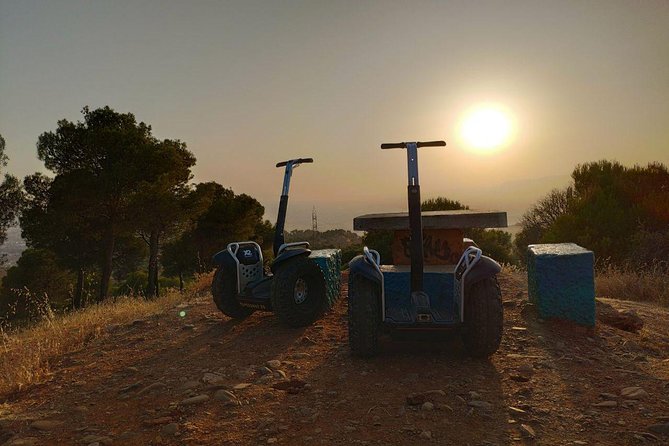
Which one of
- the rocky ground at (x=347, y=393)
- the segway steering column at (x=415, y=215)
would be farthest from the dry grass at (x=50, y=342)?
the segway steering column at (x=415, y=215)

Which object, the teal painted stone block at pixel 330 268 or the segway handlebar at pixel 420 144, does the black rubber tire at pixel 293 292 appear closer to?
the teal painted stone block at pixel 330 268

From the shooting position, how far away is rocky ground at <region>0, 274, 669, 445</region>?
3.50m

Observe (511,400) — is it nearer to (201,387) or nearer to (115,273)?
(201,387)

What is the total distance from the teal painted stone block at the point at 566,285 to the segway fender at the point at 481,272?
232 centimetres

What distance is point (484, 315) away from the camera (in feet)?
15.6

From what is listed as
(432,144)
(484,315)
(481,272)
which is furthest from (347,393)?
(432,144)

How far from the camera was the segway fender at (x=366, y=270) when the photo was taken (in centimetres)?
484

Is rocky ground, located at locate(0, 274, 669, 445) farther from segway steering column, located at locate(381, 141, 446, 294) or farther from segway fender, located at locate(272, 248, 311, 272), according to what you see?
segway fender, located at locate(272, 248, 311, 272)

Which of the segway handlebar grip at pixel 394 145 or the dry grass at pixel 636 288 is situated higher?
the segway handlebar grip at pixel 394 145

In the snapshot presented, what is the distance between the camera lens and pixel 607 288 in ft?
35.0

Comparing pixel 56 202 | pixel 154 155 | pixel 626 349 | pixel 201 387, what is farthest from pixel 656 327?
pixel 56 202

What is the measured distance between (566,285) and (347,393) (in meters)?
4.05

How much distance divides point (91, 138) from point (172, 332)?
56.8 feet

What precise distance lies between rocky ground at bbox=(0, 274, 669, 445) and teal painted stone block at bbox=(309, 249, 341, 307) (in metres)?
0.95
